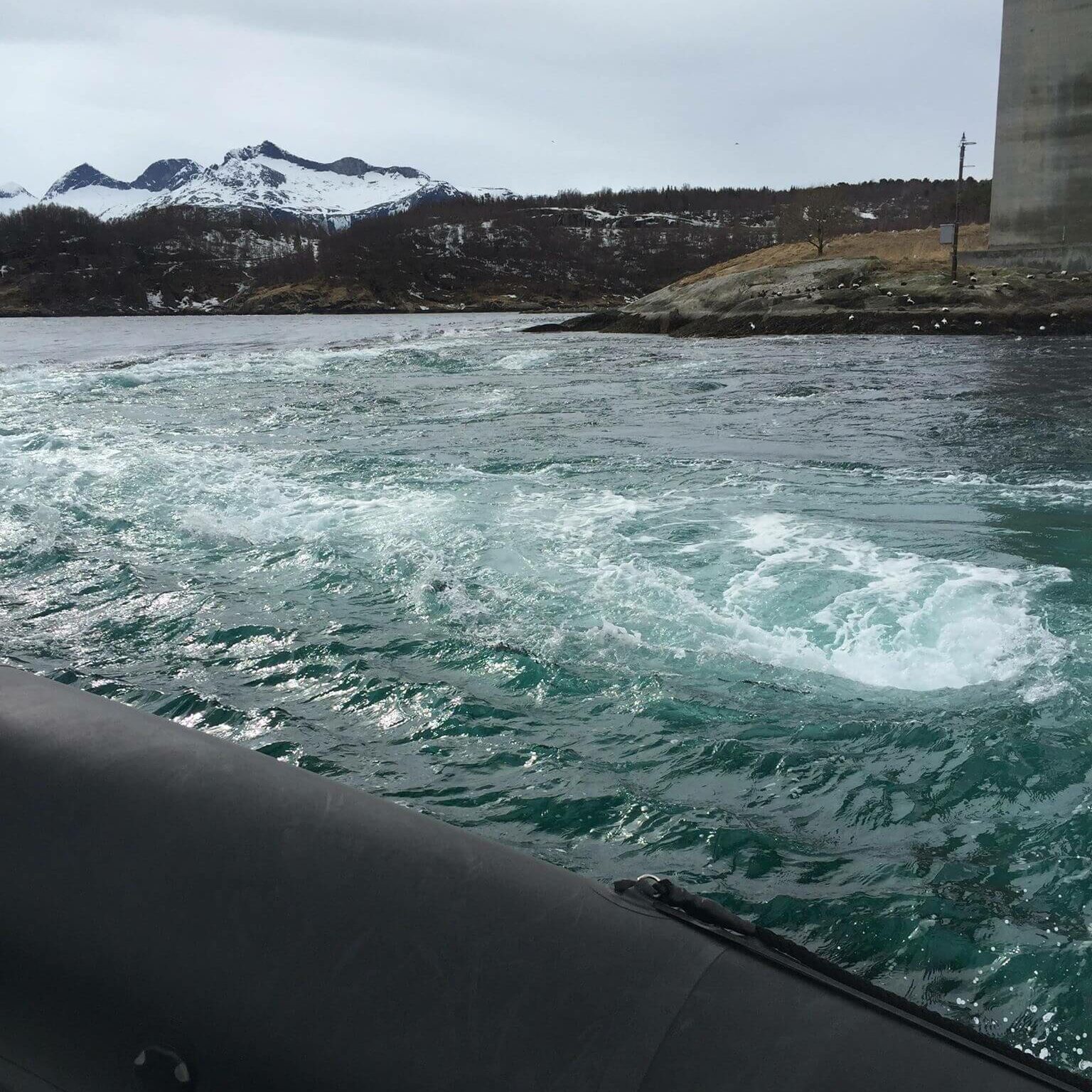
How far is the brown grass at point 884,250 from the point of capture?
4653 cm

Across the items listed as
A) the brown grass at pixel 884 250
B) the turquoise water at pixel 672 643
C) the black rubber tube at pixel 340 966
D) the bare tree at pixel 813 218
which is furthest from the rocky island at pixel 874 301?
the black rubber tube at pixel 340 966

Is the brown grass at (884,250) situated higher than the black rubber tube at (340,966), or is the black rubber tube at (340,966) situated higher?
the brown grass at (884,250)

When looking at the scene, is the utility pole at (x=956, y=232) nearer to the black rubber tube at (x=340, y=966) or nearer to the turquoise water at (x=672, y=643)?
the turquoise water at (x=672, y=643)

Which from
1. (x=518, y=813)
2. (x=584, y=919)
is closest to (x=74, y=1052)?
(x=584, y=919)

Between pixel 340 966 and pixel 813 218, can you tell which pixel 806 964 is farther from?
pixel 813 218

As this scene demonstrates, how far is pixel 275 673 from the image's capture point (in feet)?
17.2

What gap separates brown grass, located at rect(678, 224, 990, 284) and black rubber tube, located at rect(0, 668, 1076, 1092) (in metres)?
44.8

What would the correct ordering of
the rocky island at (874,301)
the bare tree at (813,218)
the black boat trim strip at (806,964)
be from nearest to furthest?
the black boat trim strip at (806,964), the rocky island at (874,301), the bare tree at (813,218)

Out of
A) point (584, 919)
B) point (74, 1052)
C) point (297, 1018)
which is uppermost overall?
point (584, 919)

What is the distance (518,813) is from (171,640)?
2.85 metres

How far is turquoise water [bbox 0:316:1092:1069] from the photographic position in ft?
11.5

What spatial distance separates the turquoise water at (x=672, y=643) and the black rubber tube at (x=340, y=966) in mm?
1581

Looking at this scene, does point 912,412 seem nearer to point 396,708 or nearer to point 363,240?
point 396,708

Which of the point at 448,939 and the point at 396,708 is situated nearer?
the point at 448,939
